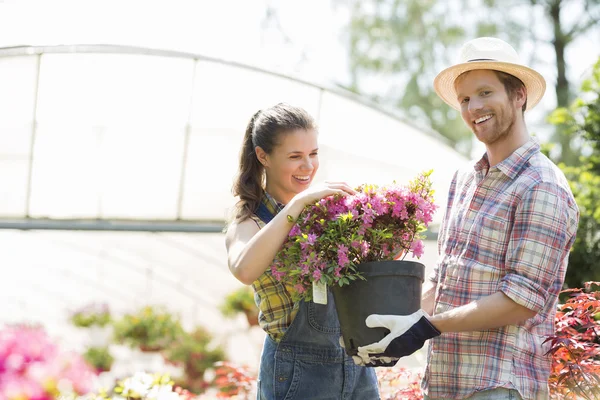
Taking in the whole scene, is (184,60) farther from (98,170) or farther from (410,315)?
(410,315)

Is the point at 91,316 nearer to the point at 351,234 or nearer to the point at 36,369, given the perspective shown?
the point at 351,234

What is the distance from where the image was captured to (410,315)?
2.07m

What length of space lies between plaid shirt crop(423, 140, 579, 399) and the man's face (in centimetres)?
9

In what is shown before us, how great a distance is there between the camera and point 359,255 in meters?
2.09

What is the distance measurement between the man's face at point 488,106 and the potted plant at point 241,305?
5.91 meters

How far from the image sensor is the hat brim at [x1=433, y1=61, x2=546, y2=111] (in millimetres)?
2250

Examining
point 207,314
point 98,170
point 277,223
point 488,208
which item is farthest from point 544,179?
point 207,314

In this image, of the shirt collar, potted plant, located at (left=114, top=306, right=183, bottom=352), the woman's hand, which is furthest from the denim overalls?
potted plant, located at (left=114, top=306, right=183, bottom=352)

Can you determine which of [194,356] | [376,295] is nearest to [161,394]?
[376,295]

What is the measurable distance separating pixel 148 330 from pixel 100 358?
0.67 metres

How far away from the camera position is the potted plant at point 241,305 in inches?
315

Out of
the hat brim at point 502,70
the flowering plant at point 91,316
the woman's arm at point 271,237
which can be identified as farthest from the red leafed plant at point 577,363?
the flowering plant at point 91,316

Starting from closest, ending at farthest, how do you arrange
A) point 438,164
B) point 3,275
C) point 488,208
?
1. point 488,208
2. point 438,164
3. point 3,275

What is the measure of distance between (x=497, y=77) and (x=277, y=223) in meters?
0.82
